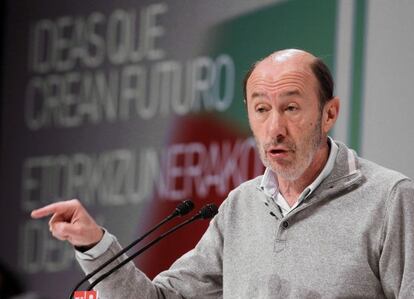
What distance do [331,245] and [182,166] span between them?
230cm

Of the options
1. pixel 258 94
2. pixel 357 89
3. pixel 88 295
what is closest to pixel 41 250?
pixel 357 89

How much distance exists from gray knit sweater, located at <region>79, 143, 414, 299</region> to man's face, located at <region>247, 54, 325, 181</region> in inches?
4.1

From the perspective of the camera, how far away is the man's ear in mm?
2551

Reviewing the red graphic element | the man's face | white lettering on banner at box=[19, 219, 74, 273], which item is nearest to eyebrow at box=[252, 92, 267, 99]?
the man's face

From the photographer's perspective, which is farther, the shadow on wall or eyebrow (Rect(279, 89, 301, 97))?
the shadow on wall

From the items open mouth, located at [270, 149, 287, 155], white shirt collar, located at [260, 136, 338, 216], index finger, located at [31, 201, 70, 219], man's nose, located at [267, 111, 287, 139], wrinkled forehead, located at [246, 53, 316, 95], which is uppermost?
wrinkled forehead, located at [246, 53, 316, 95]

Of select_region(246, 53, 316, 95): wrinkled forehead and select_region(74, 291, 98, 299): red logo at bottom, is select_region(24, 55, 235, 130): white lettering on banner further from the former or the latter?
select_region(74, 291, 98, 299): red logo at bottom

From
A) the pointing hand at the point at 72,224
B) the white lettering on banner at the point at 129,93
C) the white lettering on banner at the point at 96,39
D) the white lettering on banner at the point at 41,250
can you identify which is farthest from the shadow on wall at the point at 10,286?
the pointing hand at the point at 72,224

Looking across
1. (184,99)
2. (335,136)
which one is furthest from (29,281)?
(335,136)

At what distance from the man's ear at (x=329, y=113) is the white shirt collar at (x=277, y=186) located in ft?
0.19

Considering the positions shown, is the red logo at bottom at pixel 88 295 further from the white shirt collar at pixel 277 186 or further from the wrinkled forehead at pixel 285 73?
the wrinkled forehead at pixel 285 73

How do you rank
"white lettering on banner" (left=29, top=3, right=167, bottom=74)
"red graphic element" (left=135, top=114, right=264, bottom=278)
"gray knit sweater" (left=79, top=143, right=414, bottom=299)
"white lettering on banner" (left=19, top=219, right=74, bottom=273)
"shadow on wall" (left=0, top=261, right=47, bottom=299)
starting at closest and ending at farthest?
"gray knit sweater" (left=79, top=143, right=414, bottom=299)
"red graphic element" (left=135, top=114, right=264, bottom=278)
"white lettering on banner" (left=29, top=3, right=167, bottom=74)
"white lettering on banner" (left=19, top=219, right=74, bottom=273)
"shadow on wall" (left=0, top=261, right=47, bottom=299)

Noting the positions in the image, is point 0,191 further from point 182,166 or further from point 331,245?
point 331,245

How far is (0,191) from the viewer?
17.7 feet
